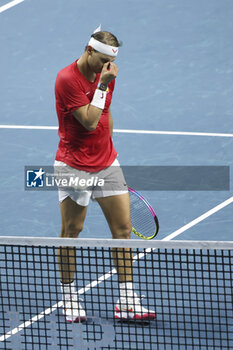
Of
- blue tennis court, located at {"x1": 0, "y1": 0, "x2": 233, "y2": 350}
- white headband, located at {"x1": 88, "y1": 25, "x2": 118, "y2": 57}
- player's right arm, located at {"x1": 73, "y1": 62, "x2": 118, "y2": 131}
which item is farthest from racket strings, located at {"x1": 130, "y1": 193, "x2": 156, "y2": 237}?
white headband, located at {"x1": 88, "y1": 25, "x2": 118, "y2": 57}

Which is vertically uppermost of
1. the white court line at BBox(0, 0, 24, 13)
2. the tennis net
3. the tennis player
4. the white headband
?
the white court line at BBox(0, 0, 24, 13)

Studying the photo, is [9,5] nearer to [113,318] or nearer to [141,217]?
[141,217]

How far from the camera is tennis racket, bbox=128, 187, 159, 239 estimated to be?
6.55 metres

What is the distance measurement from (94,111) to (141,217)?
137 centimetres

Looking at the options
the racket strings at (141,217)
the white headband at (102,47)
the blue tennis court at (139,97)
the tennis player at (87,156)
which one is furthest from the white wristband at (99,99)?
the blue tennis court at (139,97)

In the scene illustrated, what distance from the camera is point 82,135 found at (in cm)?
589

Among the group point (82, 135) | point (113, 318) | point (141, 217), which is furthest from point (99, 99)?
point (113, 318)

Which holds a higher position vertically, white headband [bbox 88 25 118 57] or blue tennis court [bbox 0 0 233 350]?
white headband [bbox 88 25 118 57]

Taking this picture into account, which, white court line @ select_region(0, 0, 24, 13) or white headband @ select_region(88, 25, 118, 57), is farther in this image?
white court line @ select_region(0, 0, 24, 13)

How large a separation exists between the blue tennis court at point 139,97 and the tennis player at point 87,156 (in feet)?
5.84

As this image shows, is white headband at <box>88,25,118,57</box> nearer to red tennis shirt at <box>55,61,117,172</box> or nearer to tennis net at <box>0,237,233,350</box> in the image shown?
red tennis shirt at <box>55,61,117,172</box>

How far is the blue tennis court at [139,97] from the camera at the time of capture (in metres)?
8.23

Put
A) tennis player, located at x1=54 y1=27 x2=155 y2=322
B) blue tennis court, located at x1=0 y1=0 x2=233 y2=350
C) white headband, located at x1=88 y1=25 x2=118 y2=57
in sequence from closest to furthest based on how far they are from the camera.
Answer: white headband, located at x1=88 y1=25 x2=118 y2=57 < tennis player, located at x1=54 y1=27 x2=155 y2=322 < blue tennis court, located at x1=0 y1=0 x2=233 y2=350

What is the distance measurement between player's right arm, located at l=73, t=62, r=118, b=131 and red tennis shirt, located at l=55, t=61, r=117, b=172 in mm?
72
